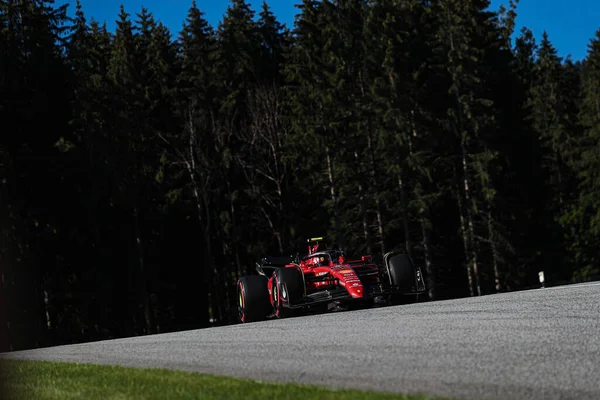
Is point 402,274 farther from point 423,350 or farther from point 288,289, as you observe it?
point 423,350

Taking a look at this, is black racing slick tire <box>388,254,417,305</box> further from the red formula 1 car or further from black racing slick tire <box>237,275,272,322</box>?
black racing slick tire <box>237,275,272,322</box>

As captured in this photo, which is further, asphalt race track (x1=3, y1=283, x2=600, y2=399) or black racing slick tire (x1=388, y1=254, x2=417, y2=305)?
black racing slick tire (x1=388, y1=254, x2=417, y2=305)

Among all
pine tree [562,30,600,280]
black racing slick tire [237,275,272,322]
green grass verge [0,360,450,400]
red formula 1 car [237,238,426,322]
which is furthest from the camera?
pine tree [562,30,600,280]

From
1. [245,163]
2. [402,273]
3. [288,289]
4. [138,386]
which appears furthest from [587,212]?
[138,386]

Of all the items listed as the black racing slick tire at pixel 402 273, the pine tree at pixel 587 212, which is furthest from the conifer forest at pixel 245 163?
the black racing slick tire at pixel 402 273

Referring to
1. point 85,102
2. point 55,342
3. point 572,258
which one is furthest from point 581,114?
point 55,342

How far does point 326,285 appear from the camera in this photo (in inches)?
804

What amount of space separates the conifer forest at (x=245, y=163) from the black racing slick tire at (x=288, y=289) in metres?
19.1

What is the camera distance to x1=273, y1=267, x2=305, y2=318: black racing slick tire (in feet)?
64.3

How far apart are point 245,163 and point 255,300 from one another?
88.3 ft

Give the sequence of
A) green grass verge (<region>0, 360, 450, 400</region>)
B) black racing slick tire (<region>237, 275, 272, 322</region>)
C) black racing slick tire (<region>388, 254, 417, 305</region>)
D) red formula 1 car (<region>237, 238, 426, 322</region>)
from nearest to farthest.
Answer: green grass verge (<region>0, 360, 450, 400</region>) < red formula 1 car (<region>237, 238, 426, 322</region>) < black racing slick tire (<region>388, 254, 417, 305</region>) < black racing slick tire (<region>237, 275, 272, 322</region>)

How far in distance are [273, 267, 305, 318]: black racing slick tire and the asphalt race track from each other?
330 centimetres

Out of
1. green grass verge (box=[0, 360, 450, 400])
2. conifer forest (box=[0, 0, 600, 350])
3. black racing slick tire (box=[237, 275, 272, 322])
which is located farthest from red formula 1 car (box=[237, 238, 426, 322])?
conifer forest (box=[0, 0, 600, 350])

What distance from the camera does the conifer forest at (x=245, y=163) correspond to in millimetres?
39469
